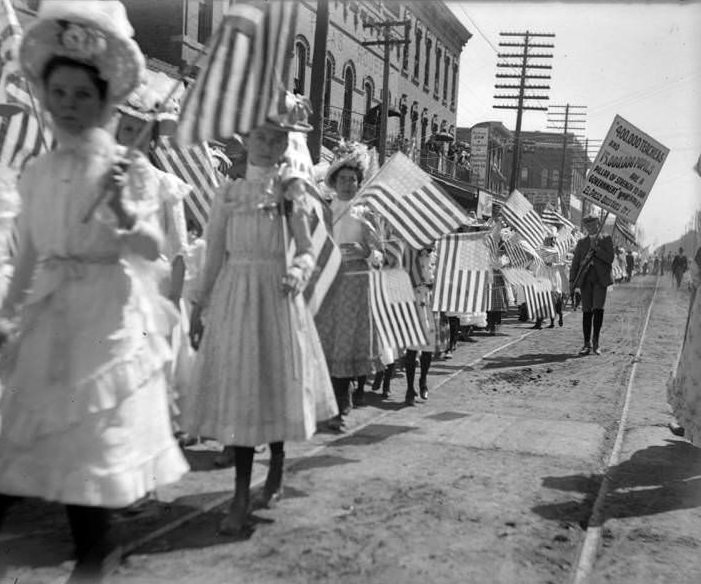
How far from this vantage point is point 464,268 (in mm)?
9273

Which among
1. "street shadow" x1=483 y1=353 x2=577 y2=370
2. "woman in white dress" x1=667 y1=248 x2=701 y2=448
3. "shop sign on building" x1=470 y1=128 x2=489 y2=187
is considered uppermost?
"shop sign on building" x1=470 y1=128 x2=489 y2=187

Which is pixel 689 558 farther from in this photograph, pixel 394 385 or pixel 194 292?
pixel 394 385

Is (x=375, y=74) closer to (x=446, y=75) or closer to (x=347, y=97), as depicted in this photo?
(x=347, y=97)

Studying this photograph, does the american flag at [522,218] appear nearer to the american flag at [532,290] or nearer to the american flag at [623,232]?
the american flag at [532,290]

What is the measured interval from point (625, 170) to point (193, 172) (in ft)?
22.5

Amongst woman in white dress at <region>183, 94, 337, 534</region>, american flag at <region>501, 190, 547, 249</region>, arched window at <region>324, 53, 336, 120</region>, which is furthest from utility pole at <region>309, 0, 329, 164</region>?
arched window at <region>324, 53, 336, 120</region>

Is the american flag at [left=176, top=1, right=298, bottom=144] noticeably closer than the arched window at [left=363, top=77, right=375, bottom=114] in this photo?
Yes

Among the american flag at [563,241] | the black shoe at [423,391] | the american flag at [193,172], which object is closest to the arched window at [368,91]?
the american flag at [563,241]

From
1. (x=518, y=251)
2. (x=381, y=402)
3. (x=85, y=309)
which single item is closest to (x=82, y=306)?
(x=85, y=309)

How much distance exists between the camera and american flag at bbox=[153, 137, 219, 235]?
19.8ft

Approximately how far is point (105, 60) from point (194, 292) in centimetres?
150

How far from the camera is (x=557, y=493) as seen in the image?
4.51m

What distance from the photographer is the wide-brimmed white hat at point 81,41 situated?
8.61 ft

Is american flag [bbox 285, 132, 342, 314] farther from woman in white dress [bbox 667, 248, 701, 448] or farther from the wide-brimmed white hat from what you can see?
woman in white dress [bbox 667, 248, 701, 448]
